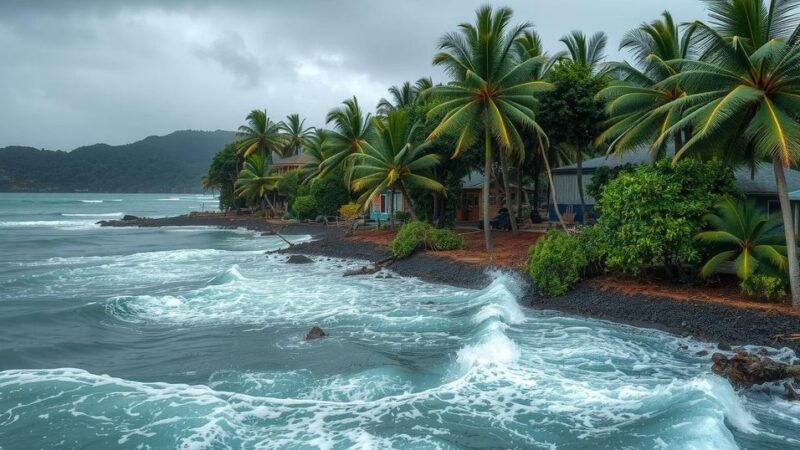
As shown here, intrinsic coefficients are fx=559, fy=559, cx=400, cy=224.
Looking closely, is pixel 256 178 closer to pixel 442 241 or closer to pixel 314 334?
pixel 442 241

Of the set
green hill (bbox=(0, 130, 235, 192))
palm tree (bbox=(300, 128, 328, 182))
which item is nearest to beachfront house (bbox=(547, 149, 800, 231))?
palm tree (bbox=(300, 128, 328, 182))

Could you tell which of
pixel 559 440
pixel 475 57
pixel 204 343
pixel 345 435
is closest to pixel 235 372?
pixel 204 343

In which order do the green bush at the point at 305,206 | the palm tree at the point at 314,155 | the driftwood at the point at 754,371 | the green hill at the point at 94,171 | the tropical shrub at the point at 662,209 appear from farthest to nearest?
the green hill at the point at 94,171
the green bush at the point at 305,206
the palm tree at the point at 314,155
the tropical shrub at the point at 662,209
the driftwood at the point at 754,371

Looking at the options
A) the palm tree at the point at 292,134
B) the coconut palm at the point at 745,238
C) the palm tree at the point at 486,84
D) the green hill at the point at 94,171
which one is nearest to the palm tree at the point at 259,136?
the palm tree at the point at 292,134

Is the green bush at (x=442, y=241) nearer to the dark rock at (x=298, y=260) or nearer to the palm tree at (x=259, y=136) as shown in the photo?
the dark rock at (x=298, y=260)

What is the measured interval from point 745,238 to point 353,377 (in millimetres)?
10071

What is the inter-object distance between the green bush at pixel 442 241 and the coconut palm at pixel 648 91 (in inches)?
324

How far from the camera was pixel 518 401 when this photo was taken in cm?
911

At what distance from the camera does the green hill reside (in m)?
156

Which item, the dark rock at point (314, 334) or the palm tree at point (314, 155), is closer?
the dark rock at point (314, 334)

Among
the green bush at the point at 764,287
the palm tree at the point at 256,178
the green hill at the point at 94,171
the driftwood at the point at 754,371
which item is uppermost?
the green hill at the point at 94,171

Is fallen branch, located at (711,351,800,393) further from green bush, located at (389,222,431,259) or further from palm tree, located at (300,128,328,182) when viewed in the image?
palm tree, located at (300,128,328,182)

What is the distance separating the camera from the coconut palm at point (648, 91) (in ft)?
51.6

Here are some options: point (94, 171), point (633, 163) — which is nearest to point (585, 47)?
point (633, 163)
